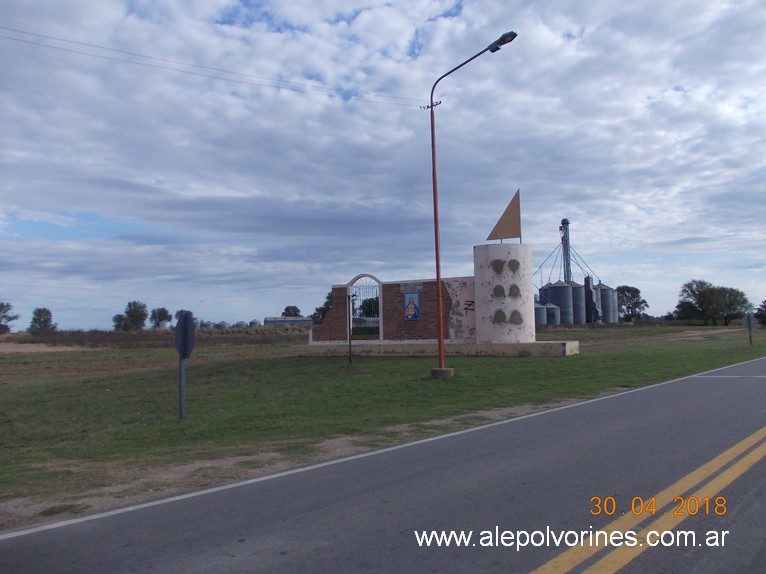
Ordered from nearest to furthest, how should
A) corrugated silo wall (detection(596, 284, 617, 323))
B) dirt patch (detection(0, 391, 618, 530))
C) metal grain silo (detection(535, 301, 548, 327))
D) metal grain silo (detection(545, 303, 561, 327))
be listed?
dirt patch (detection(0, 391, 618, 530))
metal grain silo (detection(535, 301, 548, 327))
metal grain silo (detection(545, 303, 561, 327))
corrugated silo wall (detection(596, 284, 617, 323))

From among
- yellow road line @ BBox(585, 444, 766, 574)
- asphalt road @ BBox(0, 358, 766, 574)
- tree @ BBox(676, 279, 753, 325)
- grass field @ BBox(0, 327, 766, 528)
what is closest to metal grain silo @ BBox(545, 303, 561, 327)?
tree @ BBox(676, 279, 753, 325)

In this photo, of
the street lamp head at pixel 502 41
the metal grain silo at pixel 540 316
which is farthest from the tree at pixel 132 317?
the street lamp head at pixel 502 41

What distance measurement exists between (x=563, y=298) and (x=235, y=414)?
86.2m

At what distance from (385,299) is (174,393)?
13.5 meters

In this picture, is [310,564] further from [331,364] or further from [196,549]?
[331,364]

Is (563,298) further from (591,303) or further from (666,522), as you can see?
(666,522)

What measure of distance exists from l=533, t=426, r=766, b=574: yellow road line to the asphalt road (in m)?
0.02

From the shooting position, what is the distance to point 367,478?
8477mm

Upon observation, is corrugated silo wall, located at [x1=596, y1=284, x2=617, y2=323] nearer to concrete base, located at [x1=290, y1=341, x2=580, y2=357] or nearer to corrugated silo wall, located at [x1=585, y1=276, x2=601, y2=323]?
→ corrugated silo wall, located at [x1=585, y1=276, x2=601, y2=323]

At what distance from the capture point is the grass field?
9117mm

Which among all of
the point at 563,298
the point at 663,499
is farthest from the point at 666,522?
the point at 563,298

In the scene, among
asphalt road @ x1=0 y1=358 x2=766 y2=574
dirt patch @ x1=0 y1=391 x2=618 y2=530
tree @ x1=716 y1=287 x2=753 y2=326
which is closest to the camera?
asphalt road @ x1=0 y1=358 x2=766 y2=574

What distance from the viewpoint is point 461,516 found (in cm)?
665

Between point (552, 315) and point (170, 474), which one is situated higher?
point (552, 315)
